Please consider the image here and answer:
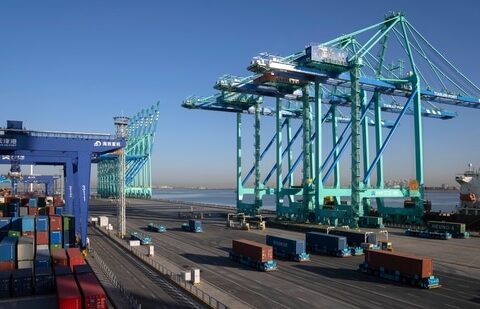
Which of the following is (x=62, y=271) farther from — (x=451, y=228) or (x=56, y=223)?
(x=451, y=228)

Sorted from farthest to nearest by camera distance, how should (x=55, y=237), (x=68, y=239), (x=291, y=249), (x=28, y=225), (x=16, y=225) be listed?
(x=291, y=249)
(x=68, y=239)
(x=16, y=225)
(x=55, y=237)
(x=28, y=225)

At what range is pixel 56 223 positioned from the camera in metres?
44.2

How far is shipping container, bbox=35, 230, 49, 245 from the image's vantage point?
42969mm

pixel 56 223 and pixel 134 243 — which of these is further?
pixel 134 243

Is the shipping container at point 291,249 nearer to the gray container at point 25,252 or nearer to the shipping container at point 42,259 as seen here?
the shipping container at point 42,259

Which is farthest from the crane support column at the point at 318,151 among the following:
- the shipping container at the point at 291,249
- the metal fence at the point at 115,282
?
the metal fence at the point at 115,282

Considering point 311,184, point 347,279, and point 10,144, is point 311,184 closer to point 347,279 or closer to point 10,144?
point 347,279

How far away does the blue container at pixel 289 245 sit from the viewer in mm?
45156

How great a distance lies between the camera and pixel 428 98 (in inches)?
3388

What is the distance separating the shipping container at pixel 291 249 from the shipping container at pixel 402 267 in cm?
723

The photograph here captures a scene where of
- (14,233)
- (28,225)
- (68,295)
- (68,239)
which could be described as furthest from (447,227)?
(14,233)

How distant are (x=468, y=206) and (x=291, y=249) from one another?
168 feet

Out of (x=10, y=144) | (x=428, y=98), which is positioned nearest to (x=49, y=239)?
(x=10, y=144)

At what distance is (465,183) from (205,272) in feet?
213
